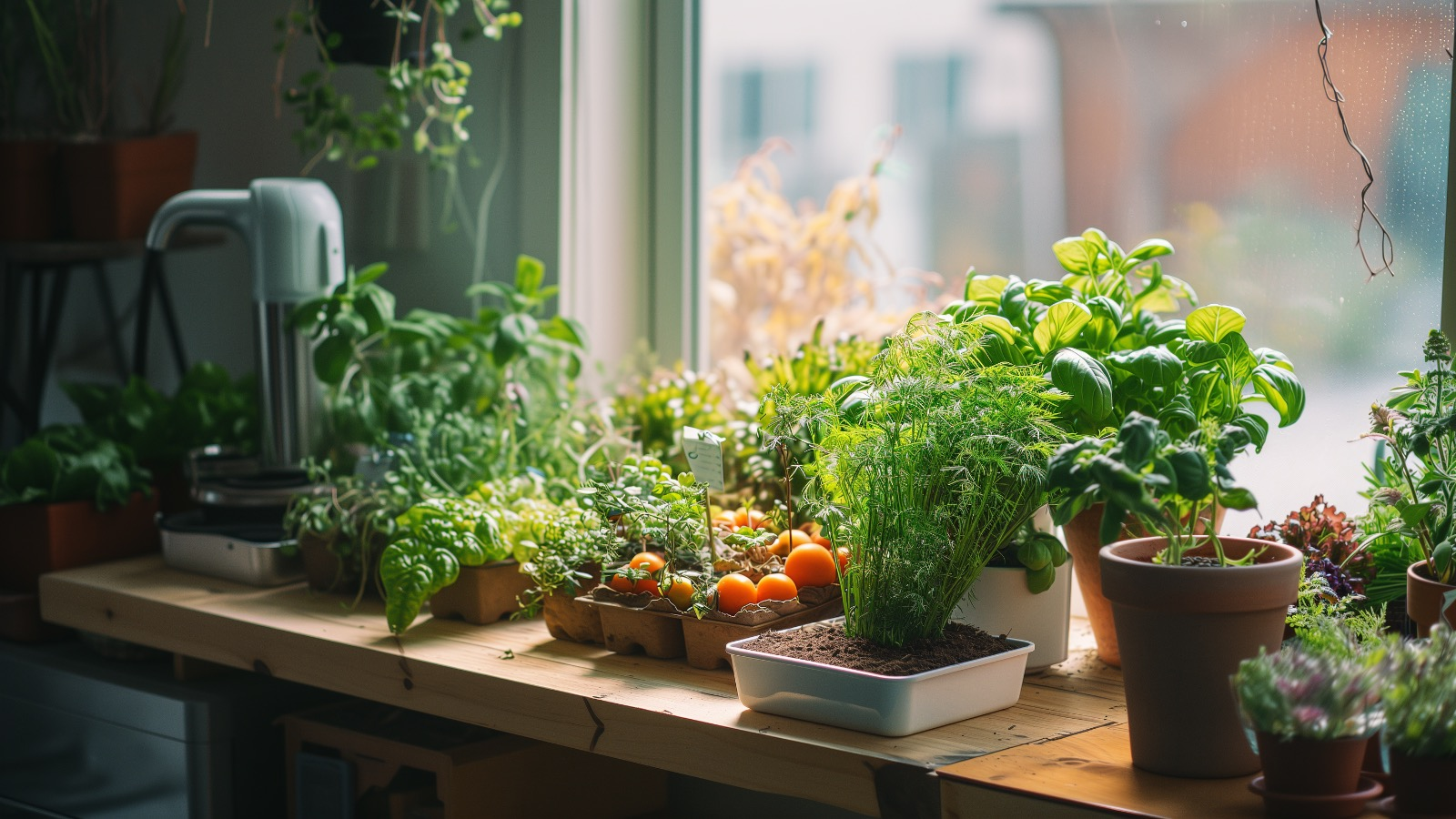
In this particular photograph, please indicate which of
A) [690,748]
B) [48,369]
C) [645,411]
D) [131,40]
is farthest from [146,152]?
[690,748]

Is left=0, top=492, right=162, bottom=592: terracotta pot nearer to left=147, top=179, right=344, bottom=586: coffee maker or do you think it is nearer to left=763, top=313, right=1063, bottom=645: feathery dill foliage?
left=147, top=179, right=344, bottom=586: coffee maker

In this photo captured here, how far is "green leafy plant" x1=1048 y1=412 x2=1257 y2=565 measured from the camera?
920 mm

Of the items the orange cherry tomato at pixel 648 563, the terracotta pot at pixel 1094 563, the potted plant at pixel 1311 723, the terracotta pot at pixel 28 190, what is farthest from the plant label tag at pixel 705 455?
the terracotta pot at pixel 28 190

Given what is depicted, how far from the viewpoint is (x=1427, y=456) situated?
1.11 meters

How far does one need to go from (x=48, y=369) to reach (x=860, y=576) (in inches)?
89.3

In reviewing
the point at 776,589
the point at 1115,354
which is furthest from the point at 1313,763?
the point at 776,589

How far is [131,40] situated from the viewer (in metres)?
2.62

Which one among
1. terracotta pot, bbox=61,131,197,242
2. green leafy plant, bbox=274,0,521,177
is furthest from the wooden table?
terracotta pot, bbox=61,131,197,242

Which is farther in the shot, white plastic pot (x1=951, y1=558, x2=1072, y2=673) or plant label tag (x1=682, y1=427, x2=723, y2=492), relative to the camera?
plant label tag (x1=682, y1=427, x2=723, y2=492)

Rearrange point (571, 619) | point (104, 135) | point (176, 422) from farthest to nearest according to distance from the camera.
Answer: point (104, 135)
point (176, 422)
point (571, 619)

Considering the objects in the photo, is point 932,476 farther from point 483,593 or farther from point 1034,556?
point 483,593

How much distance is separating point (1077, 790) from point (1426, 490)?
0.40 meters

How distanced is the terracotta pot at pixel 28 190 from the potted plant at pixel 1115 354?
5.90ft

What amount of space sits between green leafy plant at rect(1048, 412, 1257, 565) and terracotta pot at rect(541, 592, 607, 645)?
564 millimetres
